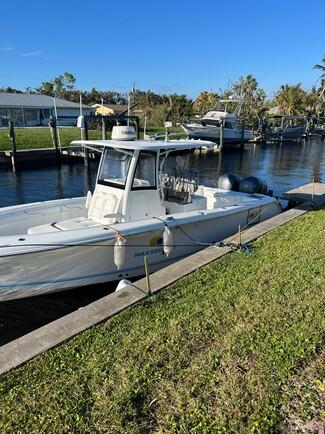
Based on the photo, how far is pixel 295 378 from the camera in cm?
319

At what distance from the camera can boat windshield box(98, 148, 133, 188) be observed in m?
7.24

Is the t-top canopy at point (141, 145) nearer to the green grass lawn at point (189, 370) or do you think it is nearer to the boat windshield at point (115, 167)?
the boat windshield at point (115, 167)

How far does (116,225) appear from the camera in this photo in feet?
21.7

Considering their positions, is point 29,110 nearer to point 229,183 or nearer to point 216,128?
point 216,128

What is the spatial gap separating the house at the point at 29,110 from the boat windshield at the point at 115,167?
35528 mm

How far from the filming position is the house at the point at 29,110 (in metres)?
41.2

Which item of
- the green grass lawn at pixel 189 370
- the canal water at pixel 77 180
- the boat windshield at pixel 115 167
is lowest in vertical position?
the canal water at pixel 77 180

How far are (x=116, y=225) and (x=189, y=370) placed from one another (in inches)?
144

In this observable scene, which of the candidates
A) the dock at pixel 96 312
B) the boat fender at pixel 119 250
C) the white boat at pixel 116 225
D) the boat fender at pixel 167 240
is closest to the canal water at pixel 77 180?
the white boat at pixel 116 225

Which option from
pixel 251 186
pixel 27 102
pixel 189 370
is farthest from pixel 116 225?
pixel 27 102

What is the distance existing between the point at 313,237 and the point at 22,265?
16.3 feet

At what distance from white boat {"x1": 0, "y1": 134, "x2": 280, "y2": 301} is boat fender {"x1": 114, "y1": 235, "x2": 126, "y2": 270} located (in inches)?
0.7

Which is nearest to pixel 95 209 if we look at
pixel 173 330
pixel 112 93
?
pixel 173 330

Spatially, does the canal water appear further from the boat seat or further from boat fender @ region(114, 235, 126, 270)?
the boat seat
